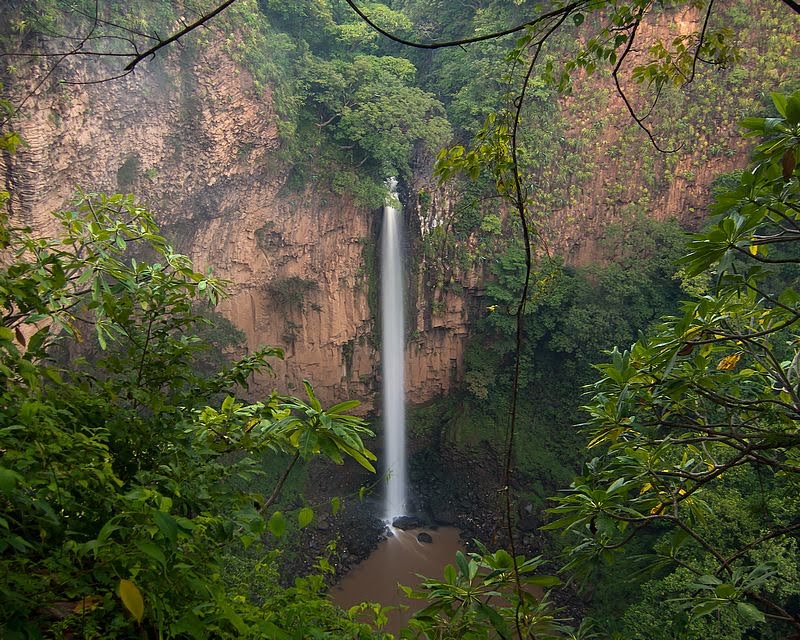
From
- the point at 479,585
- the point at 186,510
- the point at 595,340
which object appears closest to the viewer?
the point at 186,510

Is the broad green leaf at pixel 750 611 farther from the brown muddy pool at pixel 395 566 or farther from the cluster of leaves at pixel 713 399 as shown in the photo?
the brown muddy pool at pixel 395 566

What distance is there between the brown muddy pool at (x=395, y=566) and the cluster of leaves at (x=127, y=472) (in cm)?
644

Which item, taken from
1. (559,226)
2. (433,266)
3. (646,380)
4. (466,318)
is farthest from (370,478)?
(646,380)

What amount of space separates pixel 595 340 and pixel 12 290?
28.6ft

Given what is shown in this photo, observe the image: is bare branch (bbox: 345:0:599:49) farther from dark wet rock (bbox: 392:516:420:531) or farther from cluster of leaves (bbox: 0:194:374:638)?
dark wet rock (bbox: 392:516:420:531)

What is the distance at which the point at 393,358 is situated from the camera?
1034 centimetres

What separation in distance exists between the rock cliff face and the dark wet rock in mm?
2150

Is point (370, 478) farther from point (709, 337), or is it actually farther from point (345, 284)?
point (709, 337)

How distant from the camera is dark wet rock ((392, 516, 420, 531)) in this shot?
931cm

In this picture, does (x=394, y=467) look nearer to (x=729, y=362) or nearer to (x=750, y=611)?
(x=729, y=362)

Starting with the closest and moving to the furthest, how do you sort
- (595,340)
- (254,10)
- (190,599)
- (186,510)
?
1. (190,599)
2. (186,510)
3. (254,10)
4. (595,340)

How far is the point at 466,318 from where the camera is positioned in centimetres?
1028

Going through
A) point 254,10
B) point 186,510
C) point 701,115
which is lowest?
point 186,510

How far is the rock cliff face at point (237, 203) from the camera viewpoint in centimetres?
634
